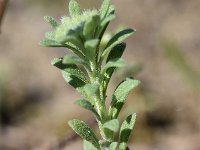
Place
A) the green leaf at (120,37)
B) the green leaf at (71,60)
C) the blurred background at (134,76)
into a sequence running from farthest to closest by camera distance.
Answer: the blurred background at (134,76) < the green leaf at (120,37) < the green leaf at (71,60)

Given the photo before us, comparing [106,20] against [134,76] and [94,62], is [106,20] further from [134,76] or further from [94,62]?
[134,76]

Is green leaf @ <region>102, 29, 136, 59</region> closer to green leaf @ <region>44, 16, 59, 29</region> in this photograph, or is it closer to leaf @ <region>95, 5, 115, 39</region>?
leaf @ <region>95, 5, 115, 39</region>

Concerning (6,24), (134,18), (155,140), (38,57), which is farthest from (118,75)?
(6,24)

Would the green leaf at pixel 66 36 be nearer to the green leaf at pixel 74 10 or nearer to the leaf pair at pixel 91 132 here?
the green leaf at pixel 74 10

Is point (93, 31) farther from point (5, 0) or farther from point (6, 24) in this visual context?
point (6, 24)

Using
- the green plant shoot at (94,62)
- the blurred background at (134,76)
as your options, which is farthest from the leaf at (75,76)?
the blurred background at (134,76)

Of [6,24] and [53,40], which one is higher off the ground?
[6,24]

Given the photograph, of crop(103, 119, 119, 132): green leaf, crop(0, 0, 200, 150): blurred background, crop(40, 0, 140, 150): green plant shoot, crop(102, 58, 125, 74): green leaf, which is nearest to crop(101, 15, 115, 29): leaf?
crop(40, 0, 140, 150): green plant shoot

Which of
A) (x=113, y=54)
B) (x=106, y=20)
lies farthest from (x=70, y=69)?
(x=106, y=20)
